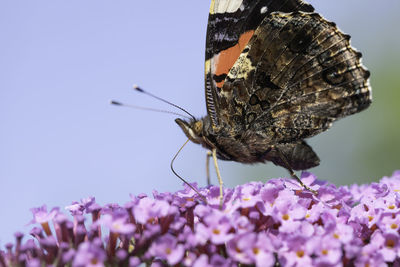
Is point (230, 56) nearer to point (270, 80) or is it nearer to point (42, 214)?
point (270, 80)

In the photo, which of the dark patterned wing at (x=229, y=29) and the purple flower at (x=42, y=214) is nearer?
the purple flower at (x=42, y=214)

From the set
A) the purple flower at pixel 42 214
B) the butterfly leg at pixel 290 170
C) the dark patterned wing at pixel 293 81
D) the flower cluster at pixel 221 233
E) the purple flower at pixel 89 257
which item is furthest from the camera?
the dark patterned wing at pixel 293 81

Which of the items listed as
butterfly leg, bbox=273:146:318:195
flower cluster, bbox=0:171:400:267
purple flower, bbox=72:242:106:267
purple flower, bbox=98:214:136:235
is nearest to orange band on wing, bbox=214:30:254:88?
butterfly leg, bbox=273:146:318:195

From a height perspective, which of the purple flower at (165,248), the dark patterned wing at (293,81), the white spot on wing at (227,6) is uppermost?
the white spot on wing at (227,6)

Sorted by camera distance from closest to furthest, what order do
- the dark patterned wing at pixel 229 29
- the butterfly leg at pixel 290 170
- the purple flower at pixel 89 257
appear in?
the purple flower at pixel 89 257 → the butterfly leg at pixel 290 170 → the dark patterned wing at pixel 229 29

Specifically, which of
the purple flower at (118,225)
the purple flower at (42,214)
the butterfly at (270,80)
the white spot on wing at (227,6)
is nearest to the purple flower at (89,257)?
the purple flower at (118,225)

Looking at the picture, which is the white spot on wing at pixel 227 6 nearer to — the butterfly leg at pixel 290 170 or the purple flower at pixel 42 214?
the butterfly leg at pixel 290 170

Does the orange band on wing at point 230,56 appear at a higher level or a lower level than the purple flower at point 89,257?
higher

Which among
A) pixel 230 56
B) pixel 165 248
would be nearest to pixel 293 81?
pixel 230 56
